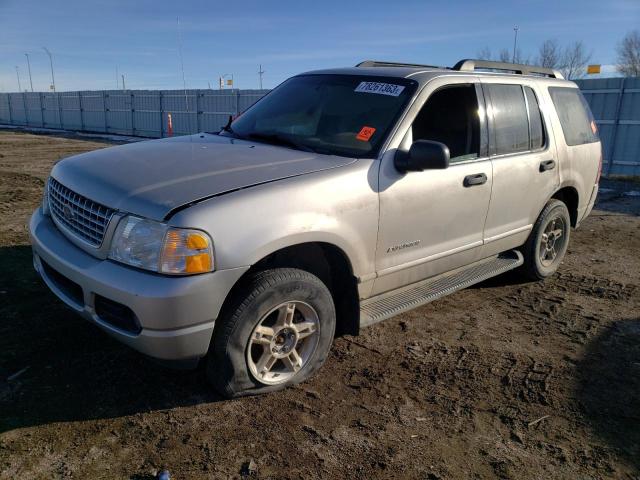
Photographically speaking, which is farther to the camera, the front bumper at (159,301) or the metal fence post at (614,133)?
the metal fence post at (614,133)

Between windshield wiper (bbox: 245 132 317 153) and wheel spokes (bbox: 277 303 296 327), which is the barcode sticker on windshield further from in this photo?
wheel spokes (bbox: 277 303 296 327)

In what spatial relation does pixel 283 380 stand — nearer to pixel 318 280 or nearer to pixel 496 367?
pixel 318 280

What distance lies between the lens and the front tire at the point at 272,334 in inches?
112

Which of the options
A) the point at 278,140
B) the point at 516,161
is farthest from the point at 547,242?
the point at 278,140

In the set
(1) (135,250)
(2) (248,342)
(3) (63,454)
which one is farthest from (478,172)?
(3) (63,454)

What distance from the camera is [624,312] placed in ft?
15.2

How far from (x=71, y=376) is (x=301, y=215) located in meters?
1.73

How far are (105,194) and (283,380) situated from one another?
148 cm

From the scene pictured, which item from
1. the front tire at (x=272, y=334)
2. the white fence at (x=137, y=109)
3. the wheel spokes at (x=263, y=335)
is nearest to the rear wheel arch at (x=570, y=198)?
the front tire at (x=272, y=334)

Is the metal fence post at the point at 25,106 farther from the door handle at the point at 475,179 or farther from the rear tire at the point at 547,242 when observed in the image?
the door handle at the point at 475,179

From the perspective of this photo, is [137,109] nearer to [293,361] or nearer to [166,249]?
[293,361]

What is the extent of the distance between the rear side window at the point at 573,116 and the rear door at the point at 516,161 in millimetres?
344

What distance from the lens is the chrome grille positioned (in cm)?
288

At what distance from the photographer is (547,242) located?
17.3 ft
